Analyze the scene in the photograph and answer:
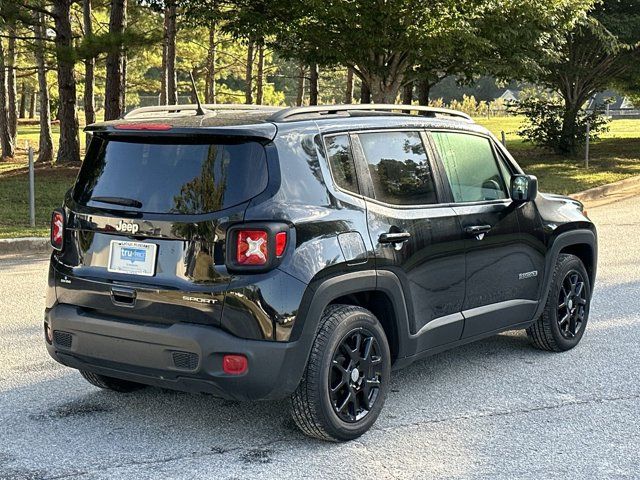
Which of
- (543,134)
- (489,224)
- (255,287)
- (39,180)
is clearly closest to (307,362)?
(255,287)

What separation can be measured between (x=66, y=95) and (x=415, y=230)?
19051 millimetres

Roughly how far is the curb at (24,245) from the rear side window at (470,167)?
7579 millimetres

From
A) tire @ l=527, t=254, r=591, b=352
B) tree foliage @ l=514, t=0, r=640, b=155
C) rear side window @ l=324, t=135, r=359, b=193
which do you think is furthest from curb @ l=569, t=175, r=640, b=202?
rear side window @ l=324, t=135, r=359, b=193

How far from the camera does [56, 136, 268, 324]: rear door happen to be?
4672 mm

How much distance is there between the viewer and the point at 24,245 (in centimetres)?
1230

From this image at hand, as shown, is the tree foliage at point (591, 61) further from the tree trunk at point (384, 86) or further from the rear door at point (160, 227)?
the rear door at point (160, 227)

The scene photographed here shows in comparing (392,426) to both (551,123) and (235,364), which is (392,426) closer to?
(235,364)

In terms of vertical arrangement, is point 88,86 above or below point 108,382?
above

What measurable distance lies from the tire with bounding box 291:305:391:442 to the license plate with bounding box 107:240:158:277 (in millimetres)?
937

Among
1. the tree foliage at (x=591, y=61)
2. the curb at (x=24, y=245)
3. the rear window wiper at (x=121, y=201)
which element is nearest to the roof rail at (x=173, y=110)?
the rear window wiper at (x=121, y=201)

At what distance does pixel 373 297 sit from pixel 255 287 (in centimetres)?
99

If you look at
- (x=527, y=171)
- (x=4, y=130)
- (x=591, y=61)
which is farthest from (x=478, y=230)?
(x=591, y=61)

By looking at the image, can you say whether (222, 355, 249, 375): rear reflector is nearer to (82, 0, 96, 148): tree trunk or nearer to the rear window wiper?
the rear window wiper

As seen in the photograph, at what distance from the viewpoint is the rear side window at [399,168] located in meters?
5.39
